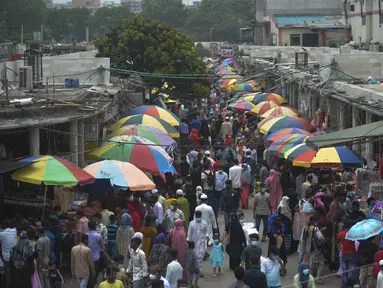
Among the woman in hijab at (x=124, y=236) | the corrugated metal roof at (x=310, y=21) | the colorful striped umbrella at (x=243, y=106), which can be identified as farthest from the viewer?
the corrugated metal roof at (x=310, y=21)

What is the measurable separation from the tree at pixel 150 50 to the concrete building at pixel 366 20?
14.0 m

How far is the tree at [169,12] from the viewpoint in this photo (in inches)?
5581

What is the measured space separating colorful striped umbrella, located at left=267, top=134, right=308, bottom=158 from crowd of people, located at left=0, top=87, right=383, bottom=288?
61.6 inches

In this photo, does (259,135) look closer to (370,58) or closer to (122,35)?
(370,58)

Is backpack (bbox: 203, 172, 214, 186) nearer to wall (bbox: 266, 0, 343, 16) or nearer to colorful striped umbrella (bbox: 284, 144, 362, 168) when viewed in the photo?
colorful striped umbrella (bbox: 284, 144, 362, 168)

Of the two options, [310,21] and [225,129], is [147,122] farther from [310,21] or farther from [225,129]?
[310,21]

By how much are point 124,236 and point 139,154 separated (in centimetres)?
464

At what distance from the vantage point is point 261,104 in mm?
31266

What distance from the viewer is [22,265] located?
12.8 meters

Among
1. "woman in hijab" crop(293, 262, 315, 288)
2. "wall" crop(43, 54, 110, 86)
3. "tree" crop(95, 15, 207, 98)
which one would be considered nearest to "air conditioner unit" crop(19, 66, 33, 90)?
"wall" crop(43, 54, 110, 86)

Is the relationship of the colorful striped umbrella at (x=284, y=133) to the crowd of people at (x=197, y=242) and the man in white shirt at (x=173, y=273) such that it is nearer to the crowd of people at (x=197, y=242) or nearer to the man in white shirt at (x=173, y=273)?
the crowd of people at (x=197, y=242)

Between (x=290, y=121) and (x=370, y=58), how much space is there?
198 inches

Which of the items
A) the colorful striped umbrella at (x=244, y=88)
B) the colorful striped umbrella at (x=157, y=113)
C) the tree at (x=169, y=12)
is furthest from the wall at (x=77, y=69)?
the tree at (x=169, y=12)

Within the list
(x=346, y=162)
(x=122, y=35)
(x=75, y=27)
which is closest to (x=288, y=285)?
(x=346, y=162)
